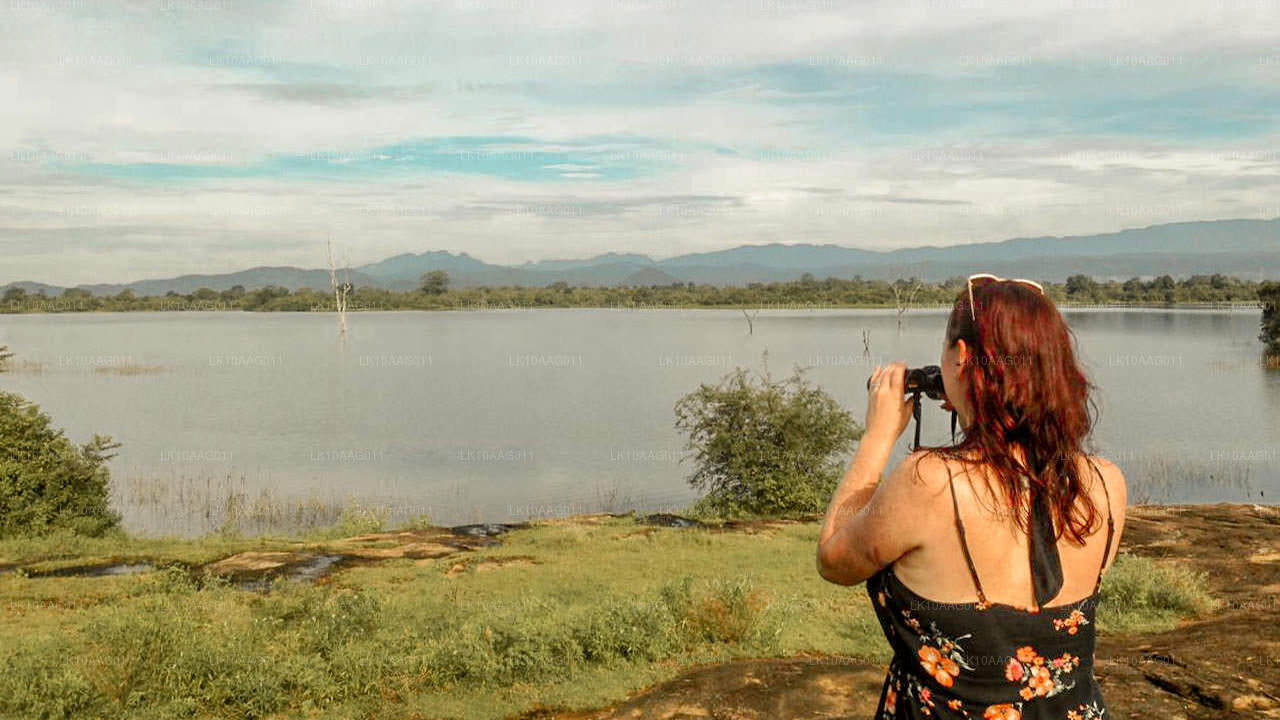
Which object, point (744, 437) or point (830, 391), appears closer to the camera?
point (744, 437)

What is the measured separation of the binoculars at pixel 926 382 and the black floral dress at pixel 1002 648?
0.33 m

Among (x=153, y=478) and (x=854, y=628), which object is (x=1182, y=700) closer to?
(x=854, y=628)

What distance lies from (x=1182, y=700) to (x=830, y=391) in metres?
32.5

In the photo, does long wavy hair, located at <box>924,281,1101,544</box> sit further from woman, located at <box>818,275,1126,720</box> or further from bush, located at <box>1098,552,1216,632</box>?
bush, located at <box>1098,552,1216,632</box>

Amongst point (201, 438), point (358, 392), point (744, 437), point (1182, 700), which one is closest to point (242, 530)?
point (744, 437)

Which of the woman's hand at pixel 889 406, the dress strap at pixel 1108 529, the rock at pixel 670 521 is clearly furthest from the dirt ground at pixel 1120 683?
the rock at pixel 670 521

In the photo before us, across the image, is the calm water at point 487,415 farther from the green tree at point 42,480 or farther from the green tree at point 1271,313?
the green tree at point 42,480

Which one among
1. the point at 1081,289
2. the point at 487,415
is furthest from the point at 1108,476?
the point at 1081,289

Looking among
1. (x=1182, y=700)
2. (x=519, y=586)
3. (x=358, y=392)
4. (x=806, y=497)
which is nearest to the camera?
(x=1182, y=700)

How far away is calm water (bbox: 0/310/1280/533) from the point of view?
21.1m

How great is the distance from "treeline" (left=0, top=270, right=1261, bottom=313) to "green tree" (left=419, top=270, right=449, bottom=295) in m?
0.19

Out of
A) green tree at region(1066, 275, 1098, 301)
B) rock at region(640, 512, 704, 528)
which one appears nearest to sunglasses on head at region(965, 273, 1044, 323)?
rock at region(640, 512, 704, 528)

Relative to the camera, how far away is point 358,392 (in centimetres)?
3972

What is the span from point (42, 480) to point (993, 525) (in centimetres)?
1600
